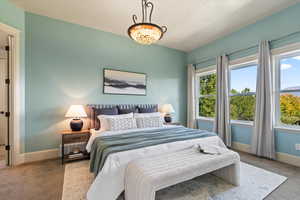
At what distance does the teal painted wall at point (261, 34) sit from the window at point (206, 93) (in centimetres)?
68

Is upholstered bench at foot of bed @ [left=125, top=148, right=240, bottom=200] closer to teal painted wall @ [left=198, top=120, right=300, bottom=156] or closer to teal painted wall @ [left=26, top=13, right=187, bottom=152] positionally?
teal painted wall @ [left=198, top=120, right=300, bottom=156]

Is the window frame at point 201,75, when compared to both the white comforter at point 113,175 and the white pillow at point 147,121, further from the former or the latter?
the white comforter at point 113,175

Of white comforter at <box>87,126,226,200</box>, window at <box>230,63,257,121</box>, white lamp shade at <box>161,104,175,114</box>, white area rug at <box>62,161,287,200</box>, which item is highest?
window at <box>230,63,257,121</box>

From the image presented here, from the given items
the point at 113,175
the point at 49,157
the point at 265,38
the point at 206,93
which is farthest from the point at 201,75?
the point at 49,157

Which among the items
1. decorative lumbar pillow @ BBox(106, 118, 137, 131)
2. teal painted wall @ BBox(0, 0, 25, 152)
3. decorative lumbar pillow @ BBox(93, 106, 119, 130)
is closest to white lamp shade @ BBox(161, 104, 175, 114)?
decorative lumbar pillow @ BBox(106, 118, 137, 131)

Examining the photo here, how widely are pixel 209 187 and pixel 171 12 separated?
3109 millimetres

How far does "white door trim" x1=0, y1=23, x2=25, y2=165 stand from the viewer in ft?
8.32

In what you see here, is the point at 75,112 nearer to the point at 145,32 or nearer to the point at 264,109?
the point at 145,32

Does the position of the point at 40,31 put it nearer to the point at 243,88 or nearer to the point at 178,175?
the point at 178,175

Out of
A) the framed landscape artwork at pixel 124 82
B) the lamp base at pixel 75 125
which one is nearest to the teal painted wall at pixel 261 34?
the framed landscape artwork at pixel 124 82

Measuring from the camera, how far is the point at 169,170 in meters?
1.42

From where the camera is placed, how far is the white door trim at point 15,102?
99.9 inches

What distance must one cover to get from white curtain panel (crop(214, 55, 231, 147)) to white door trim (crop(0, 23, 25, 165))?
14.9 ft

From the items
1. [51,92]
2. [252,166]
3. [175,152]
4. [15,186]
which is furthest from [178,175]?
[51,92]
